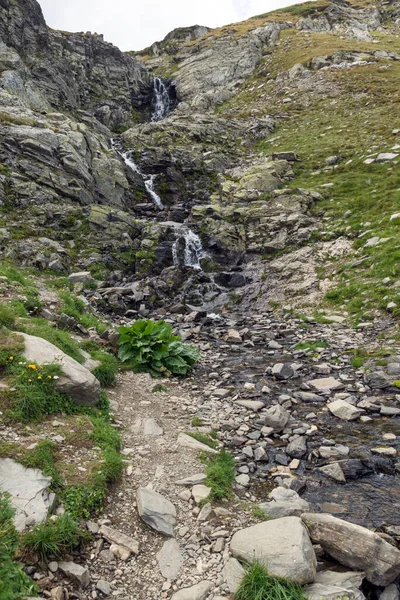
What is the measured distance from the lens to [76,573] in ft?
16.9

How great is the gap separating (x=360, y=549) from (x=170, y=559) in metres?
2.86

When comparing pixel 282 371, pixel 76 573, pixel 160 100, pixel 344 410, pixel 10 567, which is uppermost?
pixel 160 100

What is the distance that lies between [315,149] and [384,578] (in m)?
43.2

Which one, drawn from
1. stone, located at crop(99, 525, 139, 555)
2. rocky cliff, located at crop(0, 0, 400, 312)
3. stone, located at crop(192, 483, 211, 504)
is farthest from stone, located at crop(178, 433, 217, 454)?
rocky cliff, located at crop(0, 0, 400, 312)

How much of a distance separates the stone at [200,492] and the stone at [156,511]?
49 cm

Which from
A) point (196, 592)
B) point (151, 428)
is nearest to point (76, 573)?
point (196, 592)

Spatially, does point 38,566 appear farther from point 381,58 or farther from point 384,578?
point 381,58

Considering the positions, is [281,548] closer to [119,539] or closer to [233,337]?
[119,539]

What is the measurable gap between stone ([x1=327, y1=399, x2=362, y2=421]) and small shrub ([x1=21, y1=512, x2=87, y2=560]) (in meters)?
7.72

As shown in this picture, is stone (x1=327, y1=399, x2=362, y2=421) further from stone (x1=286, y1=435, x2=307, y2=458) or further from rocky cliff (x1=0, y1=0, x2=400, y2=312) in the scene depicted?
rocky cliff (x1=0, y1=0, x2=400, y2=312)

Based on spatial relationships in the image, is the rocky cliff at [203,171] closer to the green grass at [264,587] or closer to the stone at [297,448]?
the stone at [297,448]

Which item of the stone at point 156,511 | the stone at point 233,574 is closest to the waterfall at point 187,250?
the stone at point 156,511

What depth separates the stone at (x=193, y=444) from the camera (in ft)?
29.5

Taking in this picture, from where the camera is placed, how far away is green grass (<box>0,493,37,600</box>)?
13.7 ft
